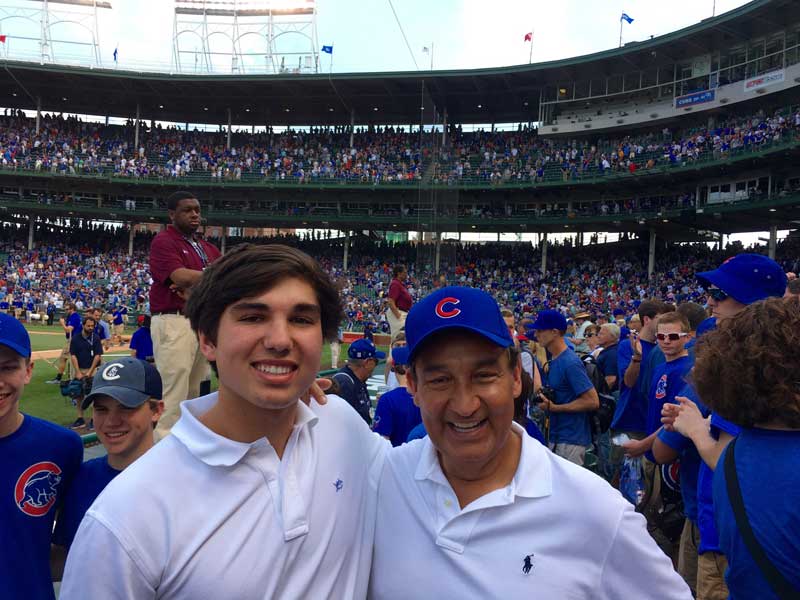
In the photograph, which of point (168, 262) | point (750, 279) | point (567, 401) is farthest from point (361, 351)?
point (750, 279)

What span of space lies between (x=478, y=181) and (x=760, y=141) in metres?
17.2

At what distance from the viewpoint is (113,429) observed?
8.81 feet

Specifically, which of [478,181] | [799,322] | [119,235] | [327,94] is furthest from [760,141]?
[119,235]

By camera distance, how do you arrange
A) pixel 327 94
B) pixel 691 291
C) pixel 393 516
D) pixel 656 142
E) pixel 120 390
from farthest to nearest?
pixel 327 94, pixel 656 142, pixel 691 291, pixel 120 390, pixel 393 516

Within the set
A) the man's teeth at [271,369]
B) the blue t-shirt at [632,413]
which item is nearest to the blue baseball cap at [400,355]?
the blue t-shirt at [632,413]

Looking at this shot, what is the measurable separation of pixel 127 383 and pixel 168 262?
5.06 ft

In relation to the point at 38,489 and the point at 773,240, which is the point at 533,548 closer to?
the point at 38,489

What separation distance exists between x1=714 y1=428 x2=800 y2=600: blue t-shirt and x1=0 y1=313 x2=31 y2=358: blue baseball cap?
8.87 feet

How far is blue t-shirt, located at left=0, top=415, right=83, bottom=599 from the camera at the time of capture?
89.4 inches

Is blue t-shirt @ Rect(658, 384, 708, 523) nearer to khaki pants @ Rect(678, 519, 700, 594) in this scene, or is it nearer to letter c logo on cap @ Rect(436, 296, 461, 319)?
khaki pants @ Rect(678, 519, 700, 594)

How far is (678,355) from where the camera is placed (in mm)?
4379

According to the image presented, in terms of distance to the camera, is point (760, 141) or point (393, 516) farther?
point (760, 141)

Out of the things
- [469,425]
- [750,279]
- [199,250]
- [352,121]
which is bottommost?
[469,425]

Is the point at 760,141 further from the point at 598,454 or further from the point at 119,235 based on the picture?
the point at 119,235
